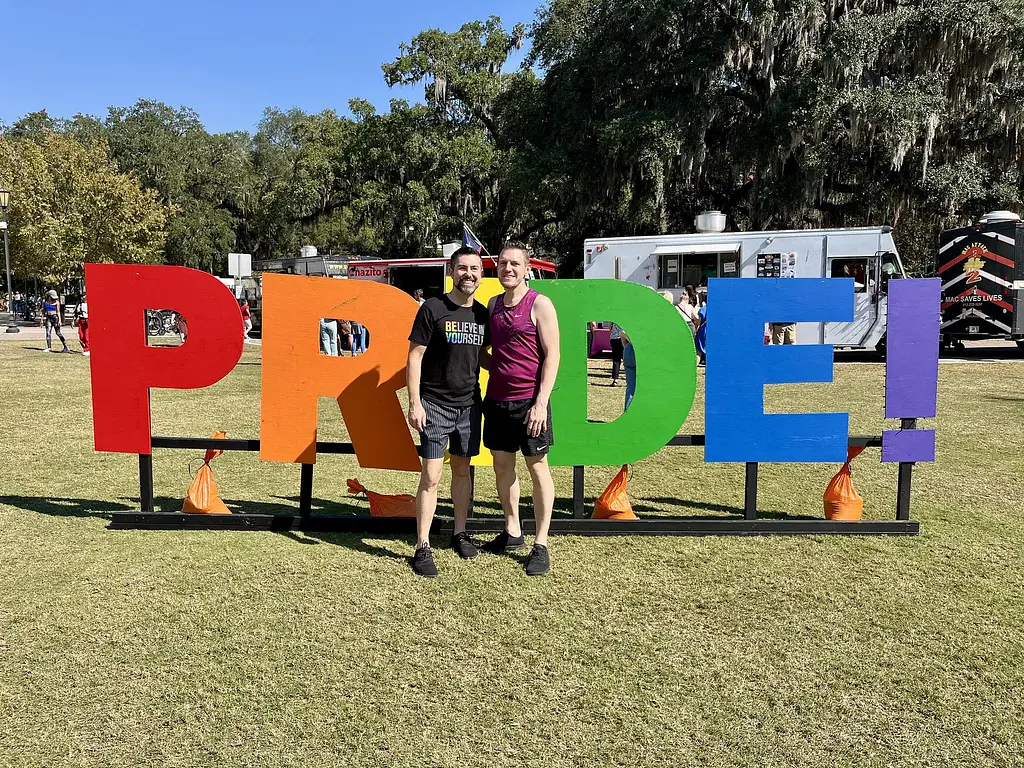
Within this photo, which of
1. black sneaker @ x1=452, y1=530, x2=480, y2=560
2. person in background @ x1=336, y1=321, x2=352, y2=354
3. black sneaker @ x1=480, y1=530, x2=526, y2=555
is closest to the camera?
black sneaker @ x1=452, y1=530, x2=480, y2=560

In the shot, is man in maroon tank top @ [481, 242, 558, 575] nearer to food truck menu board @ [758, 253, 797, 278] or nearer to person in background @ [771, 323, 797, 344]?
person in background @ [771, 323, 797, 344]

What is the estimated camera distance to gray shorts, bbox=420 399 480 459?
4598mm

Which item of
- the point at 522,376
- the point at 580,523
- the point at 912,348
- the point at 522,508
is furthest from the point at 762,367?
the point at 522,508

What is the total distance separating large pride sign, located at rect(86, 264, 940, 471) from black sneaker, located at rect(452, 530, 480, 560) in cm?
59

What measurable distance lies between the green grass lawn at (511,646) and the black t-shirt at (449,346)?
3.48ft

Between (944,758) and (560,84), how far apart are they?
25.8m

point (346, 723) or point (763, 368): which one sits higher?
point (763, 368)

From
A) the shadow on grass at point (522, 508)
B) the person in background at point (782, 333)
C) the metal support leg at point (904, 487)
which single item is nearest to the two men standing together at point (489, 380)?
the shadow on grass at point (522, 508)

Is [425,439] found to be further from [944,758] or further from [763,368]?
[944,758]

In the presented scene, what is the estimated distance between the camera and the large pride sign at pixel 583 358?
16.9 ft

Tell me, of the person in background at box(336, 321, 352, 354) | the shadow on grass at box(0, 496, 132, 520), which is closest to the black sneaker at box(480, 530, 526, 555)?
the shadow on grass at box(0, 496, 132, 520)

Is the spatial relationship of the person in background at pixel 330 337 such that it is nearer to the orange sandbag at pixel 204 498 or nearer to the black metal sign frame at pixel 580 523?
the orange sandbag at pixel 204 498

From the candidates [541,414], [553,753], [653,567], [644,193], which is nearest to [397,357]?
[541,414]

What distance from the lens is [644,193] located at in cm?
2362
